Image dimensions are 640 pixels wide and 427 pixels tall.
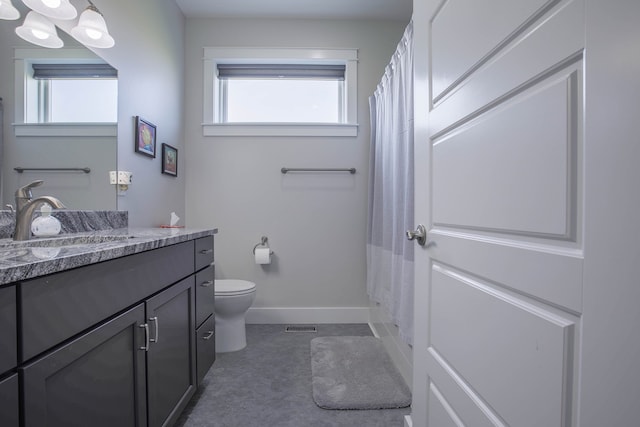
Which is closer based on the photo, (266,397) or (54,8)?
(54,8)

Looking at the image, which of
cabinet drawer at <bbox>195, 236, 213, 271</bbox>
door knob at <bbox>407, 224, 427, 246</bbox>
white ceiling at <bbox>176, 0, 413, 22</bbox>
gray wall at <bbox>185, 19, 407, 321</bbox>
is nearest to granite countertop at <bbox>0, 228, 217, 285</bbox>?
cabinet drawer at <bbox>195, 236, 213, 271</bbox>

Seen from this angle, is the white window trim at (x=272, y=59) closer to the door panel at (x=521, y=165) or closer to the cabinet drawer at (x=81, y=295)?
the cabinet drawer at (x=81, y=295)

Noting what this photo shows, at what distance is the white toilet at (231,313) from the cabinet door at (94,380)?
958 mm

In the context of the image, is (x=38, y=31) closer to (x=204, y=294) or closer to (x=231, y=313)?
(x=204, y=294)

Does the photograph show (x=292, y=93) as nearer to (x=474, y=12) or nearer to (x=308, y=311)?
(x=308, y=311)

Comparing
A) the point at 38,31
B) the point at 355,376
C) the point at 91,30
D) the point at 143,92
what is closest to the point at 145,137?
the point at 143,92

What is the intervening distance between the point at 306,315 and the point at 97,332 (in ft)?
6.32

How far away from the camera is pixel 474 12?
0.70 m

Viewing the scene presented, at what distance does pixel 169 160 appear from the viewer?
2193 millimetres

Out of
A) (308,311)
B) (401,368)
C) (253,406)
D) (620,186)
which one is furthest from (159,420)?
(308,311)

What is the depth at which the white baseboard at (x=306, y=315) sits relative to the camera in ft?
8.24

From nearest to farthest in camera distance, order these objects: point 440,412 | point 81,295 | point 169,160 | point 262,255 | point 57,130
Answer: point 81,295, point 440,412, point 57,130, point 169,160, point 262,255

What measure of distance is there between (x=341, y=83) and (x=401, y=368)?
227cm

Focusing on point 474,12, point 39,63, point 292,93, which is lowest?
point 474,12
